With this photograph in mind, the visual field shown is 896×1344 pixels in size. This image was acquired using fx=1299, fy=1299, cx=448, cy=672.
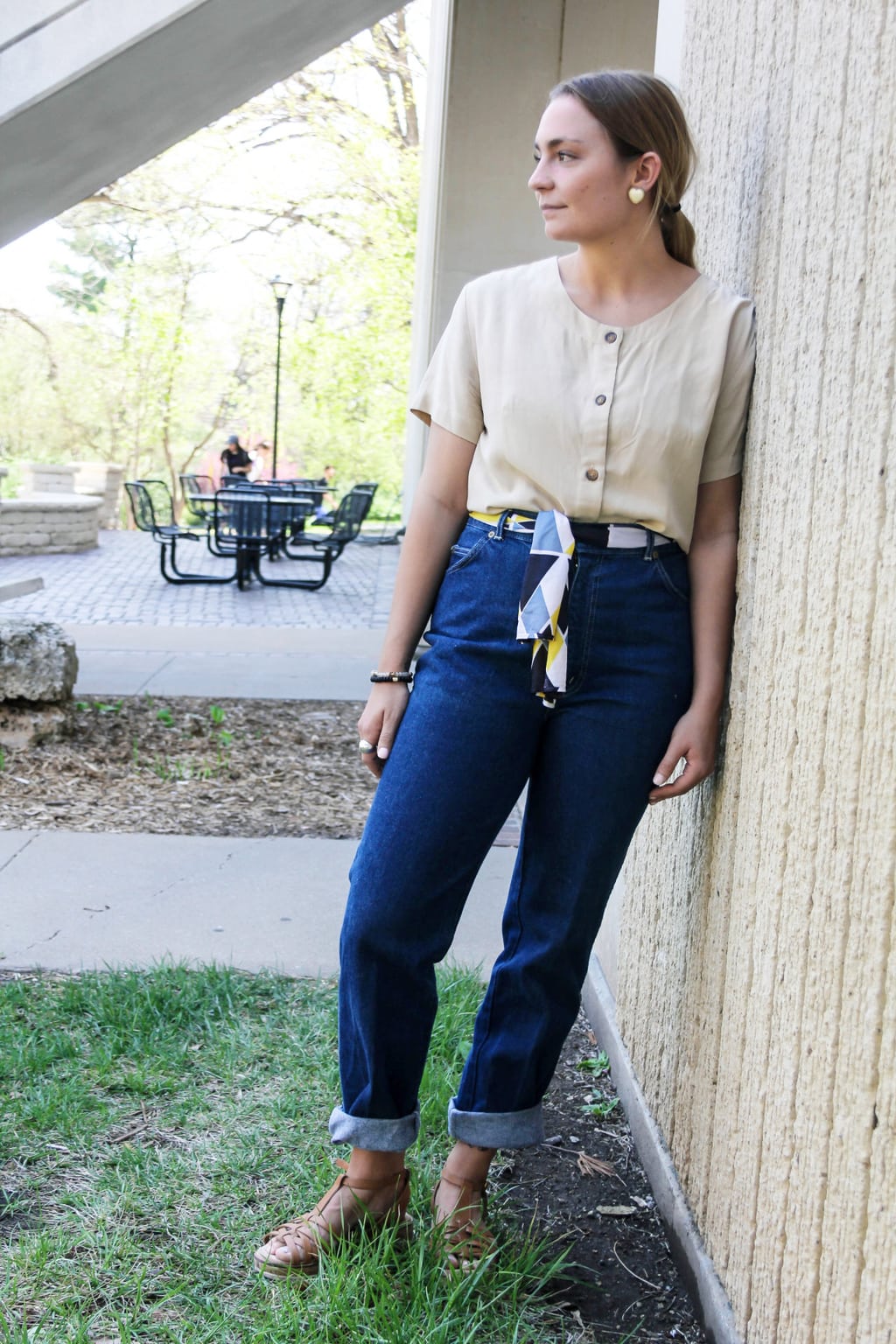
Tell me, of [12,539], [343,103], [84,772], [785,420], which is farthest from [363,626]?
[343,103]

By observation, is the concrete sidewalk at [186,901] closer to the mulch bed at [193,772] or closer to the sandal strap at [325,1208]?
the mulch bed at [193,772]

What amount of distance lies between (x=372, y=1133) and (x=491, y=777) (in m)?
0.61

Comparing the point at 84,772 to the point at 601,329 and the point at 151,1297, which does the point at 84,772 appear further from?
Answer: the point at 601,329

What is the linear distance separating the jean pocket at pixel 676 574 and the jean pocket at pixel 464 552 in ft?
0.85

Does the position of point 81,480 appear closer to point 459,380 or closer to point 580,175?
point 459,380

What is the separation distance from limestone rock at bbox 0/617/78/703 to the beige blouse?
163 inches

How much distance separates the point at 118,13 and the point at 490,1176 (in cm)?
519

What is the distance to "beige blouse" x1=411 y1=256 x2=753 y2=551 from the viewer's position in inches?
73.5

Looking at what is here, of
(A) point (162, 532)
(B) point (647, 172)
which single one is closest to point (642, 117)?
(B) point (647, 172)

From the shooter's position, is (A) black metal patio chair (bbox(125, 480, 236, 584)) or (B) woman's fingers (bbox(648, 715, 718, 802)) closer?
(B) woman's fingers (bbox(648, 715, 718, 802))

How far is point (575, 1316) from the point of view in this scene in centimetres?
208

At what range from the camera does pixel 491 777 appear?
1956mm

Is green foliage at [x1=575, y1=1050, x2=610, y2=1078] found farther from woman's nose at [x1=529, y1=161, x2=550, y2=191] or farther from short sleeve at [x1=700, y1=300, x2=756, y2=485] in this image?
woman's nose at [x1=529, y1=161, x2=550, y2=191]

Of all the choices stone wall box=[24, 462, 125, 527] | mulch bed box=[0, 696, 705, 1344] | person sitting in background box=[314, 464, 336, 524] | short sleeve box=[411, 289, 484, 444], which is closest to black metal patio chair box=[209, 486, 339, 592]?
person sitting in background box=[314, 464, 336, 524]
